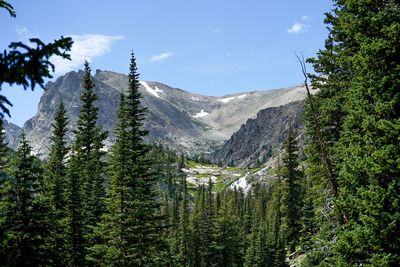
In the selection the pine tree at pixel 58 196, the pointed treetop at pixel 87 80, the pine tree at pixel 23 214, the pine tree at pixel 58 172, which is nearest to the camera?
the pine tree at pixel 23 214

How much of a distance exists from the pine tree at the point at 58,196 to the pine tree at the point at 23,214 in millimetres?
1402

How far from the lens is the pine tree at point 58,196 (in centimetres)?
2459

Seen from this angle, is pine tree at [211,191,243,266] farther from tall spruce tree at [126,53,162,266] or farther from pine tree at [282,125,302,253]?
tall spruce tree at [126,53,162,266]

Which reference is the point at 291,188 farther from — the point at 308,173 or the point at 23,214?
the point at 23,214

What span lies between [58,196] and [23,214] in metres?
10.5

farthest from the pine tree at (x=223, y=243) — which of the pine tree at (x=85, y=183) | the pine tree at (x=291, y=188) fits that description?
the pine tree at (x=85, y=183)

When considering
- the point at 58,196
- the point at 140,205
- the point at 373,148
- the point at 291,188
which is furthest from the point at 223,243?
the point at 373,148

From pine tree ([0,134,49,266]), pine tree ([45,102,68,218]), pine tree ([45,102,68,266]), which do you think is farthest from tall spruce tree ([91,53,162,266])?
pine tree ([0,134,49,266])

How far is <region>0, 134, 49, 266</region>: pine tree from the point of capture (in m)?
19.0

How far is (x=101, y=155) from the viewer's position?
4028 cm

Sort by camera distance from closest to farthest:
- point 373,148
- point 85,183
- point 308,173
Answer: point 373,148, point 308,173, point 85,183

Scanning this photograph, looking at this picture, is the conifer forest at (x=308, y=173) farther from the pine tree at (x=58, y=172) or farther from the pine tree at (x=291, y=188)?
the pine tree at (x=291, y=188)

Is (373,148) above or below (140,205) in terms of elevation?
→ above

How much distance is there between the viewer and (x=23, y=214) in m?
19.8
